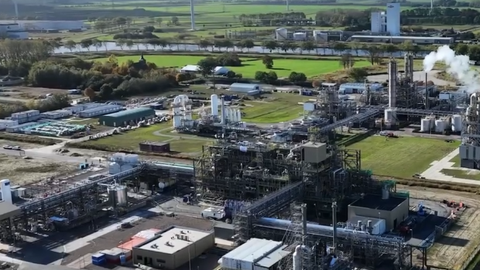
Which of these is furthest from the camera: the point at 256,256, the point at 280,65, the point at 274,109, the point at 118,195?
the point at 280,65

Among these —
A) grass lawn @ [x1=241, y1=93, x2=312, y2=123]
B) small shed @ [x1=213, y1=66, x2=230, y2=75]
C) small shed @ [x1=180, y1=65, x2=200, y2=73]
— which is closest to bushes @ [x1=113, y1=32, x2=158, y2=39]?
small shed @ [x1=180, y1=65, x2=200, y2=73]

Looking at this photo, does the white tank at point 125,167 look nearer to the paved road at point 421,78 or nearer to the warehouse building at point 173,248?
the warehouse building at point 173,248

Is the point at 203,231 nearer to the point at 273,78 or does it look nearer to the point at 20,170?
the point at 20,170

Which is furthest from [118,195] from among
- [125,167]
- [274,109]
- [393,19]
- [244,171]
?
[393,19]

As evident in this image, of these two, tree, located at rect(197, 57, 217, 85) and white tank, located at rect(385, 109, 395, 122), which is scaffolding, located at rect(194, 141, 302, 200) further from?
tree, located at rect(197, 57, 217, 85)

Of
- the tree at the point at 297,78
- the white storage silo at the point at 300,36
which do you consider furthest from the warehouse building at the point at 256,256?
the white storage silo at the point at 300,36

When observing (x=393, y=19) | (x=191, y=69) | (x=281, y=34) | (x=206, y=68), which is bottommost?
(x=191, y=69)

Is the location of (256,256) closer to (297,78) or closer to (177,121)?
(177,121)

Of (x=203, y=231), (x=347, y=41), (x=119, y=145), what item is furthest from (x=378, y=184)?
(x=347, y=41)

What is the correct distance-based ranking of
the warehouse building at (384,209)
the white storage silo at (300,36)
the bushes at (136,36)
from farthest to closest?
the bushes at (136,36), the white storage silo at (300,36), the warehouse building at (384,209)
